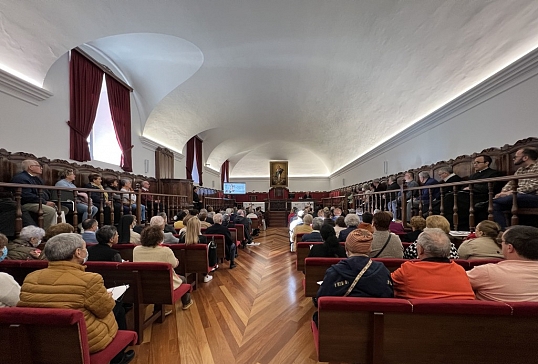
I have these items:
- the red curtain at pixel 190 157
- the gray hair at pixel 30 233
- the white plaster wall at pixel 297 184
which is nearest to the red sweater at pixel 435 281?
the gray hair at pixel 30 233

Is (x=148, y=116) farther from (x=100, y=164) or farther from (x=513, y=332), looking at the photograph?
(x=513, y=332)

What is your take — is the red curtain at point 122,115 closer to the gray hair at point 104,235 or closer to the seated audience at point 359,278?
the gray hair at point 104,235

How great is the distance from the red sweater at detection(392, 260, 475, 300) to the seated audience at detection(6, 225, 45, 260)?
10.3 ft

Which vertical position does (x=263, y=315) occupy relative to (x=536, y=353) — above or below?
below

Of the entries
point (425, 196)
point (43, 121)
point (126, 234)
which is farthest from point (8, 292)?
point (425, 196)

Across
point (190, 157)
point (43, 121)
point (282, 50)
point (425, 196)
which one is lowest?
point (425, 196)

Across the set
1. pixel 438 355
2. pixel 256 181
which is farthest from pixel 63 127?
pixel 256 181

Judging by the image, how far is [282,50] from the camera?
593 centimetres

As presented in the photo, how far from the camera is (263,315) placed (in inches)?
113

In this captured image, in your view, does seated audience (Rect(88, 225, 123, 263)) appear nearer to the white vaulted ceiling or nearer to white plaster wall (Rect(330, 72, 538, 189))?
the white vaulted ceiling

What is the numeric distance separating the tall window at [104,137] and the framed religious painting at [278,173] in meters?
13.0

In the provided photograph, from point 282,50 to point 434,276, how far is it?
18.4ft

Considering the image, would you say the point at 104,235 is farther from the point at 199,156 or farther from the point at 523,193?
the point at 199,156

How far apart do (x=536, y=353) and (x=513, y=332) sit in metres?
0.16
